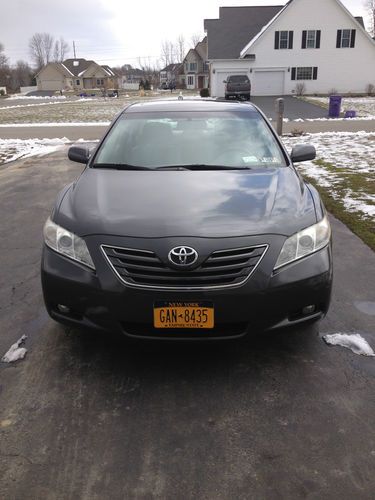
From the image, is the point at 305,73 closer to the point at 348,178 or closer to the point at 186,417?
the point at 348,178

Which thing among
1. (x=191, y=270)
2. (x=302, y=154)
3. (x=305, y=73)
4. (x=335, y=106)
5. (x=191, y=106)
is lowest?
(x=335, y=106)

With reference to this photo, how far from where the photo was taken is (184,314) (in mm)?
2693

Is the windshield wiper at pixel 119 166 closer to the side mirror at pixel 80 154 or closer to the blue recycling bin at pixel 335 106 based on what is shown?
the side mirror at pixel 80 154

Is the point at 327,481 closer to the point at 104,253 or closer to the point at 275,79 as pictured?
the point at 104,253

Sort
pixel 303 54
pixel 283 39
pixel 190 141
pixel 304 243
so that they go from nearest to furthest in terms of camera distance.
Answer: pixel 304 243, pixel 190 141, pixel 283 39, pixel 303 54

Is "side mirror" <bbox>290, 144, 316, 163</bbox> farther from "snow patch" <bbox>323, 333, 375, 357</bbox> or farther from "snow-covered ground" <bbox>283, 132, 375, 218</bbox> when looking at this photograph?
"snow-covered ground" <bbox>283, 132, 375, 218</bbox>

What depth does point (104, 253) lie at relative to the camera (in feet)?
9.25

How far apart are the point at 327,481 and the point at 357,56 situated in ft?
147

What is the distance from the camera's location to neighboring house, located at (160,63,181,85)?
9356 cm

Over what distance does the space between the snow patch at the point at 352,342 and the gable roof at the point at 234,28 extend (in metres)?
40.6

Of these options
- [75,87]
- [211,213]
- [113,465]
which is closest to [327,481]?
[113,465]

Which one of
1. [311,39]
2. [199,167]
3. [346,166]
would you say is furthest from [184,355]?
[311,39]

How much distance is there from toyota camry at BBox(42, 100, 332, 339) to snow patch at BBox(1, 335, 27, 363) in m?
0.47

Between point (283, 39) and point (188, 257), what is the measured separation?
138ft
